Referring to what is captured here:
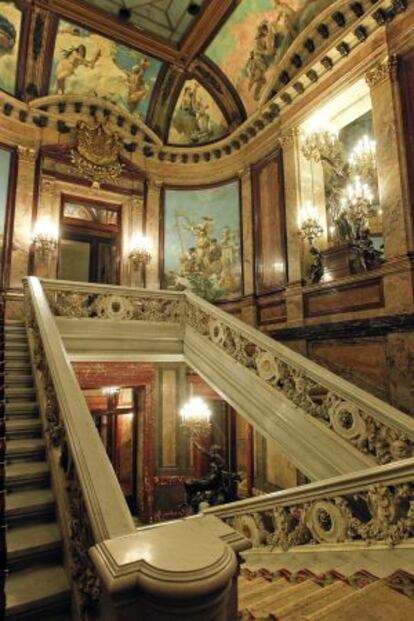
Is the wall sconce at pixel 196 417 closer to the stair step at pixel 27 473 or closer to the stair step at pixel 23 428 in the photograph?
the stair step at pixel 23 428

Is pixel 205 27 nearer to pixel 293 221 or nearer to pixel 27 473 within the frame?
pixel 293 221

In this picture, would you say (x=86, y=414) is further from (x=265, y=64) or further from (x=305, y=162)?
(x=265, y=64)

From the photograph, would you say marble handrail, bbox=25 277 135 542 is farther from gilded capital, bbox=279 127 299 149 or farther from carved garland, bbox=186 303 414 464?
gilded capital, bbox=279 127 299 149

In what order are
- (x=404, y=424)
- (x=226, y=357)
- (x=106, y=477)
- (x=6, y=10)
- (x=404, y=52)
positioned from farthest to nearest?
(x=6, y=10), (x=404, y=52), (x=226, y=357), (x=404, y=424), (x=106, y=477)

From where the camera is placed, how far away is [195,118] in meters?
9.66

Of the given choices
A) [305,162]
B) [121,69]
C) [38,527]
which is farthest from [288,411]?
[121,69]

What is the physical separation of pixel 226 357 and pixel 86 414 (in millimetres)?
3164

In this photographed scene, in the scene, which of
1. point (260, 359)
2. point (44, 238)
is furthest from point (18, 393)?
point (44, 238)

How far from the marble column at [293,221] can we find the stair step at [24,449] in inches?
196

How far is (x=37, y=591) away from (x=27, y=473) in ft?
3.15

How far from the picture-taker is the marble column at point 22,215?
7.77 metres

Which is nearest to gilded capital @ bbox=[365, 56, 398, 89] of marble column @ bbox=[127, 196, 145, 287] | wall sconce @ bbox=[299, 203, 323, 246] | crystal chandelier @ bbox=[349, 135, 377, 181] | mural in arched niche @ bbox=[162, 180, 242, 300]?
crystal chandelier @ bbox=[349, 135, 377, 181]

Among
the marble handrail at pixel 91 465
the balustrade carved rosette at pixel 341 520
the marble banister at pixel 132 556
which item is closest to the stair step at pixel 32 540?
the marble banister at pixel 132 556

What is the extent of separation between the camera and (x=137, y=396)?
362 inches
